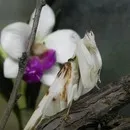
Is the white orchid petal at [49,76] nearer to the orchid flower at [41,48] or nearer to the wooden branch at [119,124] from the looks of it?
the orchid flower at [41,48]

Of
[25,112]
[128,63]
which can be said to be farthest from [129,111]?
[25,112]

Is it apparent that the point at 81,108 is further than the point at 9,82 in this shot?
No

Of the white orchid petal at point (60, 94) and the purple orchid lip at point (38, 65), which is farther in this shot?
the purple orchid lip at point (38, 65)

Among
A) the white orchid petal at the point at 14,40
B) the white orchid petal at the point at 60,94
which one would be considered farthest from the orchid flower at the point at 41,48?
the white orchid petal at the point at 60,94

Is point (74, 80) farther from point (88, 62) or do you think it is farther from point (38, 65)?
point (38, 65)

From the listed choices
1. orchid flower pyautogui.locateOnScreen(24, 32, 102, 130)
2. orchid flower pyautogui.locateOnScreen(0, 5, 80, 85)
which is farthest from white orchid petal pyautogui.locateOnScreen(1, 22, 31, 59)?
orchid flower pyautogui.locateOnScreen(24, 32, 102, 130)

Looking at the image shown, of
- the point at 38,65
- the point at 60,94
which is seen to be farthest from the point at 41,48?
the point at 60,94

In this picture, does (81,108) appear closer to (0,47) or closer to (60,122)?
(60,122)
